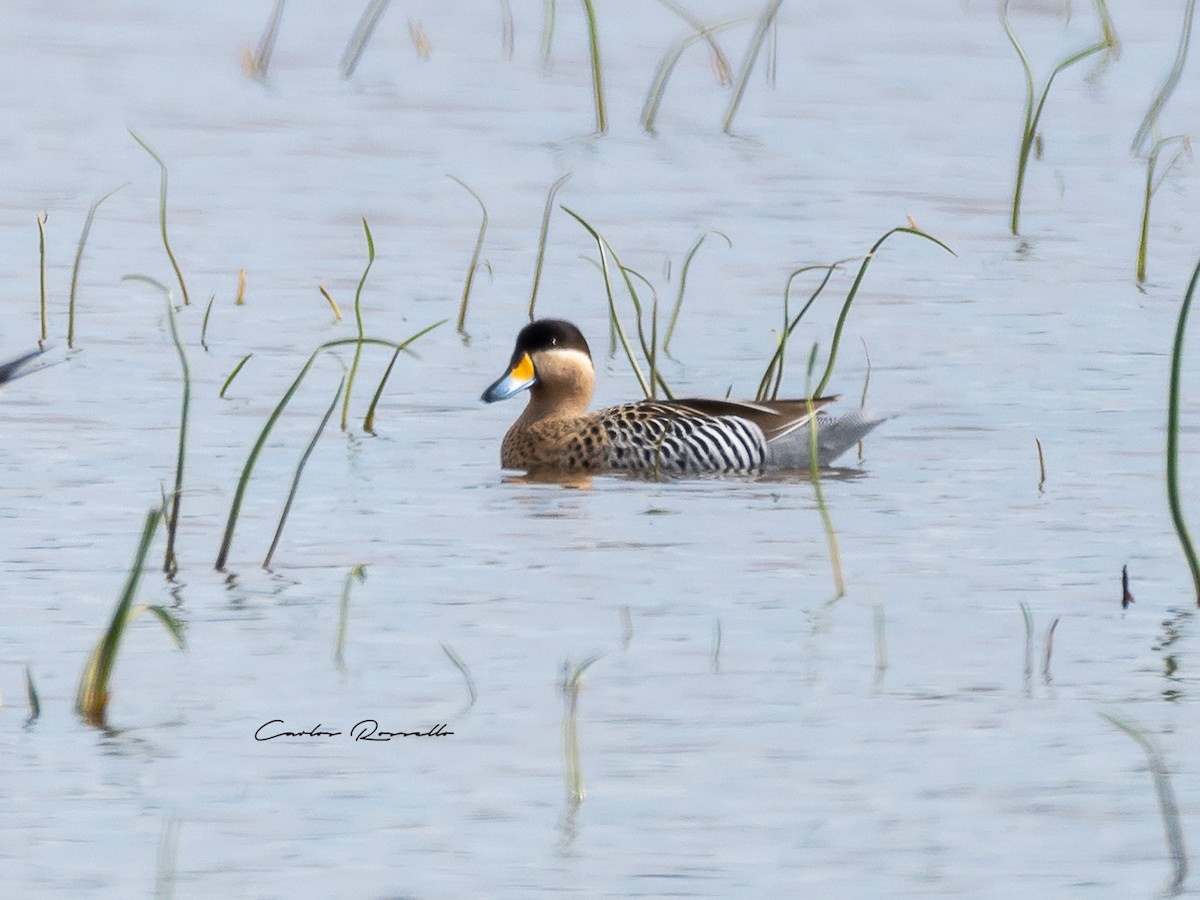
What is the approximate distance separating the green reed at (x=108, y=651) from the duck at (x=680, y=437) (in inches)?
140

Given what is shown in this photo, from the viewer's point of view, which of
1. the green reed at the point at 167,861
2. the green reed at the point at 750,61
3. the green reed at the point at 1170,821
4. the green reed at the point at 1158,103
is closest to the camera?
the green reed at the point at 167,861

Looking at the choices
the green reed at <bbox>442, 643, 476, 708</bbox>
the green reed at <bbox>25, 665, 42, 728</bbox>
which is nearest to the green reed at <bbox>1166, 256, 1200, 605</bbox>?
the green reed at <bbox>442, 643, 476, 708</bbox>

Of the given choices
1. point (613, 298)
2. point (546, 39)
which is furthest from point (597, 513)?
point (546, 39)

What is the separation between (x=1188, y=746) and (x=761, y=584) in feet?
5.47

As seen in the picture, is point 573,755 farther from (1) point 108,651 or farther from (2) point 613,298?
(2) point 613,298

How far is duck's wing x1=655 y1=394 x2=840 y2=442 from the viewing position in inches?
376

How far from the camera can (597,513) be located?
8.67 meters

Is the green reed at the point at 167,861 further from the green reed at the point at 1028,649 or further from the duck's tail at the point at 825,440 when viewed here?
the duck's tail at the point at 825,440

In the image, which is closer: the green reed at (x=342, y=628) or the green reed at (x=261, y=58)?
the green reed at (x=342, y=628)

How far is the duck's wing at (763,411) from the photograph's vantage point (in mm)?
9547

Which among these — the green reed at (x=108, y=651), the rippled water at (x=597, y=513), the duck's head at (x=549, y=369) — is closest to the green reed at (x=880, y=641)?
the rippled water at (x=597, y=513)

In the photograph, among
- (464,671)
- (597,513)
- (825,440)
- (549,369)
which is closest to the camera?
(464,671)
